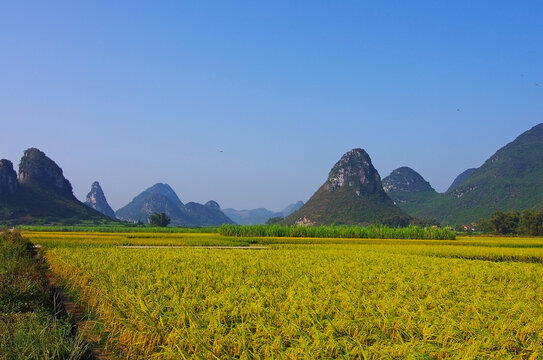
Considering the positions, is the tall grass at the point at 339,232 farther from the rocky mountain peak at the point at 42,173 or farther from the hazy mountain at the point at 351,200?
the rocky mountain peak at the point at 42,173

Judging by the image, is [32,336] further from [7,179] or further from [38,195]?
[7,179]

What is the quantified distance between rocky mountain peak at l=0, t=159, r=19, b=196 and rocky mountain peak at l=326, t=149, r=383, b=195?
113 metres

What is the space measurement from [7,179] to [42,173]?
20632mm

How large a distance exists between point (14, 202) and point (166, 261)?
136 metres

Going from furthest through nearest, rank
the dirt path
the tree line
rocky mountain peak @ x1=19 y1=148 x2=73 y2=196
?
A: 1. rocky mountain peak @ x1=19 y1=148 x2=73 y2=196
2. the tree line
3. the dirt path

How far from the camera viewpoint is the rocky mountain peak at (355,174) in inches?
6147

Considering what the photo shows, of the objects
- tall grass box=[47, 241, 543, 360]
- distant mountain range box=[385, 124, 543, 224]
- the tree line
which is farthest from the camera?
distant mountain range box=[385, 124, 543, 224]

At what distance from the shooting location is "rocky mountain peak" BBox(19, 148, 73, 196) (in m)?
152

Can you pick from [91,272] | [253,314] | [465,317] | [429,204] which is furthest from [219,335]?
[429,204]

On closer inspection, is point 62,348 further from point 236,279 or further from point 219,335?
point 236,279

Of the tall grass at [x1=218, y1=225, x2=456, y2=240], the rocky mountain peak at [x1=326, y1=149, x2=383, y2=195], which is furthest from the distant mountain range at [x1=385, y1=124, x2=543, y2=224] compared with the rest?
the tall grass at [x1=218, y1=225, x2=456, y2=240]

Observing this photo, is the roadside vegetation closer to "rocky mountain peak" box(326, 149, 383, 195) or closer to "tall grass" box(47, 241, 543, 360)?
"tall grass" box(47, 241, 543, 360)

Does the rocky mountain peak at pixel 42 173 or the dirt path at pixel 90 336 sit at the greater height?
the rocky mountain peak at pixel 42 173

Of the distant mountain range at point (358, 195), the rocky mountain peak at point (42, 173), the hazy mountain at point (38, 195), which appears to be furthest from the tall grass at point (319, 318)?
the rocky mountain peak at point (42, 173)
